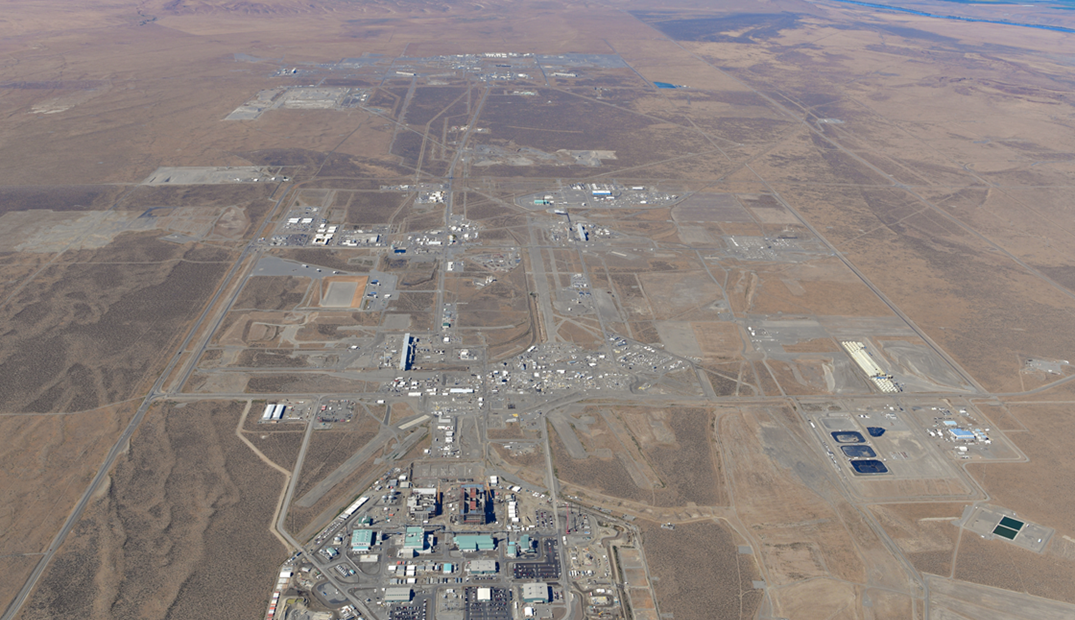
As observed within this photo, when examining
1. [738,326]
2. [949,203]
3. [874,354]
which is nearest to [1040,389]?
[874,354]

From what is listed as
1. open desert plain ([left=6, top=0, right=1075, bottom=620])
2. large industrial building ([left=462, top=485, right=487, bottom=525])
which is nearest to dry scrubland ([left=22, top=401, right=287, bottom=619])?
open desert plain ([left=6, top=0, right=1075, bottom=620])

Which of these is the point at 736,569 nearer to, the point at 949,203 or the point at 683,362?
the point at 683,362

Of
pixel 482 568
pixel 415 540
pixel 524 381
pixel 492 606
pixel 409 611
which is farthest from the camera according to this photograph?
pixel 524 381

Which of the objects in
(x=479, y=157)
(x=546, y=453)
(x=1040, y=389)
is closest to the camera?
(x=546, y=453)

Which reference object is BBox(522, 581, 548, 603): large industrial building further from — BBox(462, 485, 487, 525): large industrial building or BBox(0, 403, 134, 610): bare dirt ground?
BBox(0, 403, 134, 610): bare dirt ground

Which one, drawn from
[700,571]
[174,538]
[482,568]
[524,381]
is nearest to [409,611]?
[482,568]

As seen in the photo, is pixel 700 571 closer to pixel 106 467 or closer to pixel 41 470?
pixel 106 467
